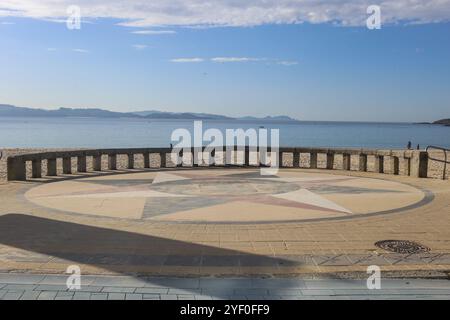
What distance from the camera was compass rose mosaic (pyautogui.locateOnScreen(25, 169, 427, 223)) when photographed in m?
9.52

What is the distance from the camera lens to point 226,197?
1155 cm

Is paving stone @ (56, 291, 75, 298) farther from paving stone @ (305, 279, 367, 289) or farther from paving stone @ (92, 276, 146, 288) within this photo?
paving stone @ (305, 279, 367, 289)

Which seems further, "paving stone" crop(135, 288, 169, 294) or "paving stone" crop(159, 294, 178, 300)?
"paving stone" crop(135, 288, 169, 294)

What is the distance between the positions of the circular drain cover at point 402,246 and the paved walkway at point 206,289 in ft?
4.09

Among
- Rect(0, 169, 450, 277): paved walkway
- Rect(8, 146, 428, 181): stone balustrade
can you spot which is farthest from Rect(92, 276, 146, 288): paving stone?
Rect(8, 146, 428, 181): stone balustrade

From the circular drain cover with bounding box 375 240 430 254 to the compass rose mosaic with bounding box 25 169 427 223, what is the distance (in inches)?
78.1

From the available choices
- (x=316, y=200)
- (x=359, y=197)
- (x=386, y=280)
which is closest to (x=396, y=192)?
(x=359, y=197)

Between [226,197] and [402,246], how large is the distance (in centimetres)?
519

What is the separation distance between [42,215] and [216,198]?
3.79 metres

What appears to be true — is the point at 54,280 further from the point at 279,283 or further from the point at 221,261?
the point at 279,283

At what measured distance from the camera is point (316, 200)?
11.0 meters

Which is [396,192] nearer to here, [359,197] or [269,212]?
[359,197]
